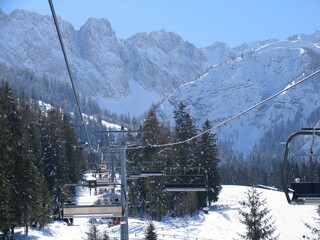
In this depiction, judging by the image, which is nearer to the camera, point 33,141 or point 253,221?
point 253,221

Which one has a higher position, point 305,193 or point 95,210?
point 305,193

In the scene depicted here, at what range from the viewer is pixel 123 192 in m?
17.2

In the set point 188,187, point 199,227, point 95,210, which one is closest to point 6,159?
point 188,187

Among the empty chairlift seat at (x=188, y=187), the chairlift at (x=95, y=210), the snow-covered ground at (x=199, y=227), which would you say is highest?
the empty chairlift seat at (x=188, y=187)

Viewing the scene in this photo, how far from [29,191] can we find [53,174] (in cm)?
1489

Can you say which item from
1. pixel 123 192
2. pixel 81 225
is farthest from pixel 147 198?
pixel 123 192

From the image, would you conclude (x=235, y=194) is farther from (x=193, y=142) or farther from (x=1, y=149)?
(x=1, y=149)

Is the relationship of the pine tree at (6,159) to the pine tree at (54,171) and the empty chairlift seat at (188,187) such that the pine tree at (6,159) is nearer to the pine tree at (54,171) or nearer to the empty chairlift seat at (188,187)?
the pine tree at (54,171)

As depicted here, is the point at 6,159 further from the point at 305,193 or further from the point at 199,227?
the point at 305,193

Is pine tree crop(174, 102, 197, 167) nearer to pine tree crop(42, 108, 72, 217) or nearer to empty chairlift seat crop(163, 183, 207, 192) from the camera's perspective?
pine tree crop(42, 108, 72, 217)

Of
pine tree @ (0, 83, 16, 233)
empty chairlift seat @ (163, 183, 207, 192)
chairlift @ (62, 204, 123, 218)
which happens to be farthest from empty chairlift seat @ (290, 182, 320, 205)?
pine tree @ (0, 83, 16, 233)

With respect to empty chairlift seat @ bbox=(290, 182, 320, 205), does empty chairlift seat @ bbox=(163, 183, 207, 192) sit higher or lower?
higher

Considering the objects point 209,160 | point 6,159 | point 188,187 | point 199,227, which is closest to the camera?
point 188,187

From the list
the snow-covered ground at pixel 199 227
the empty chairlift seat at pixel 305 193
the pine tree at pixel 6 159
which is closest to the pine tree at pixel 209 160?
the snow-covered ground at pixel 199 227
